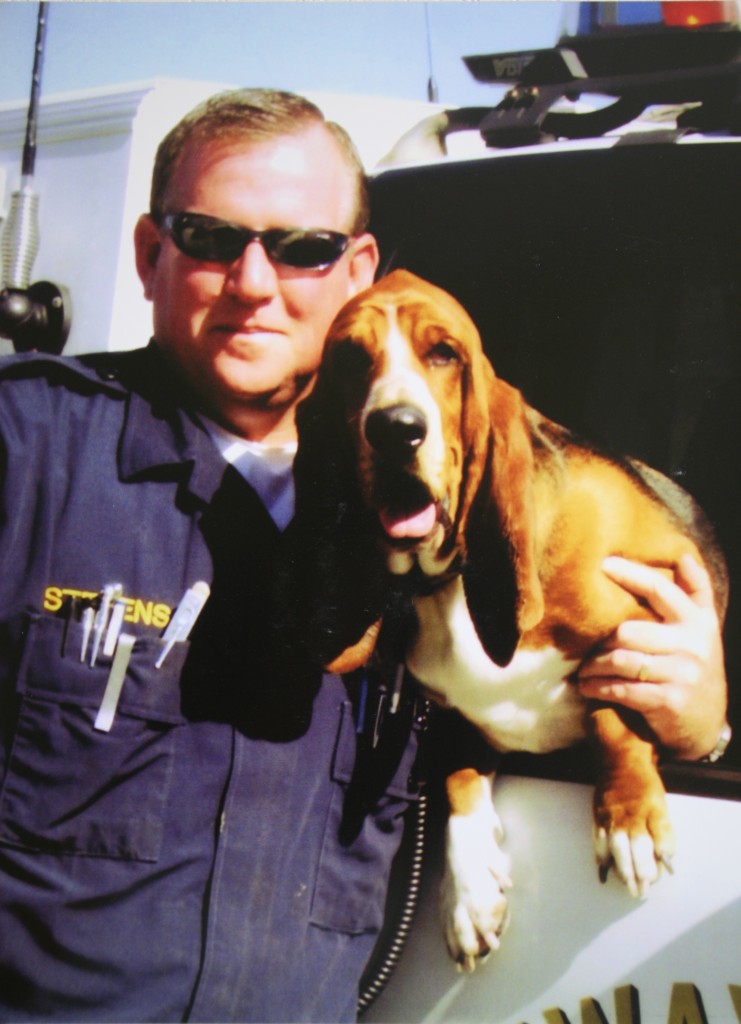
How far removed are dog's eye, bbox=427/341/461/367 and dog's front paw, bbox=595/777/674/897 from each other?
2.25 feet

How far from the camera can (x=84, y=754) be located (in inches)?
59.7

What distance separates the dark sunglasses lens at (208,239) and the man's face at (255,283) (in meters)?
0.01

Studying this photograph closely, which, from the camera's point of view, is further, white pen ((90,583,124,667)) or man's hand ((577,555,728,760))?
white pen ((90,583,124,667))

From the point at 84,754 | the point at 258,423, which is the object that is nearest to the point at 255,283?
the point at 258,423

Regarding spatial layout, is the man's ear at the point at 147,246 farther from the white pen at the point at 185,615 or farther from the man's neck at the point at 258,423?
the white pen at the point at 185,615

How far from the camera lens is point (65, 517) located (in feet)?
5.16

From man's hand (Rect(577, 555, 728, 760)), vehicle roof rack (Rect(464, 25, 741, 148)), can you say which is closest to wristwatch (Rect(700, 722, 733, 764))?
man's hand (Rect(577, 555, 728, 760))

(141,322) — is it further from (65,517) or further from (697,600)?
(697,600)

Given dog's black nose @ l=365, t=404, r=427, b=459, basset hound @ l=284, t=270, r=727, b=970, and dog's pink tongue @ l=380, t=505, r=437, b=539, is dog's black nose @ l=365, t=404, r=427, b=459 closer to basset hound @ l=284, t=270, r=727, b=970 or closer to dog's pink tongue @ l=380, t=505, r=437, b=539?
basset hound @ l=284, t=270, r=727, b=970

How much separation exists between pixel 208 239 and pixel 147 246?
156 millimetres

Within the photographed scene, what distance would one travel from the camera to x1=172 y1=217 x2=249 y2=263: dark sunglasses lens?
1624 millimetres

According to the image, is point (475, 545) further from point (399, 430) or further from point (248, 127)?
point (248, 127)

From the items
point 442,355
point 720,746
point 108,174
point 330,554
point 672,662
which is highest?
point 108,174

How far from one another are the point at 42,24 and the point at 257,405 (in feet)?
3.16
